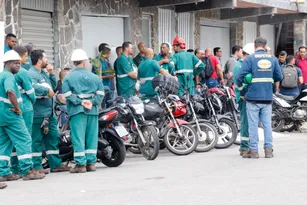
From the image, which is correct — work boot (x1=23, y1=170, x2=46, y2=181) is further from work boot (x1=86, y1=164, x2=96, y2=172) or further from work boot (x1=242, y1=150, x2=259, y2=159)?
work boot (x1=242, y1=150, x2=259, y2=159)

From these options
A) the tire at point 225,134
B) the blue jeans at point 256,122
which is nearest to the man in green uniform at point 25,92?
the blue jeans at point 256,122

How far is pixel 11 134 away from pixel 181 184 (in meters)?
2.56

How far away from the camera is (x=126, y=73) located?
54.3 feet

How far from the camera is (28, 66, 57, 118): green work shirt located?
37.7ft

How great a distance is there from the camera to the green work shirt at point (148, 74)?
15.0 meters

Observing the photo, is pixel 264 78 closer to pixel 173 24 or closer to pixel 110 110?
pixel 110 110

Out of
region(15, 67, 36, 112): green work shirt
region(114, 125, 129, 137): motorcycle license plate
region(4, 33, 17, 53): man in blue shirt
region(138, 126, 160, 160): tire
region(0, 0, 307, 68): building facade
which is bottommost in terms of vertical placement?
region(138, 126, 160, 160): tire

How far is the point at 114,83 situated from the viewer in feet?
57.0

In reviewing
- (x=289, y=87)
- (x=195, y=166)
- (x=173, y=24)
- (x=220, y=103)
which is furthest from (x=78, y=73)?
(x=173, y=24)

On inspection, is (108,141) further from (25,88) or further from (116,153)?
(25,88)

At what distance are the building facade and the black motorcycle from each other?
3988 millimetres

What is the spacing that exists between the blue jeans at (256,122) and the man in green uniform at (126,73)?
13.7ft

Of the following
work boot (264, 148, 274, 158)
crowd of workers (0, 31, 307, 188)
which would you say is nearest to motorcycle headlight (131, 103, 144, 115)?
crowd of workers (0, 31, 307, 188)

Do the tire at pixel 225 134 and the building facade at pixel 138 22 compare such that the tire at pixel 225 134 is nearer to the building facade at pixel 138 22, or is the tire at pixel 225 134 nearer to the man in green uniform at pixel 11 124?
the building facade at pixel 138 22
